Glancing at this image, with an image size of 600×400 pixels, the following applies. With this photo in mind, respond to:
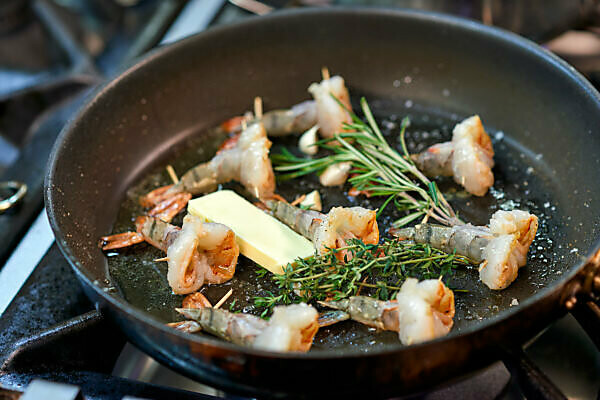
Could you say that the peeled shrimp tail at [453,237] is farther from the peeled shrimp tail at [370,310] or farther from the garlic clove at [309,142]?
the garlic clove at [309,142]

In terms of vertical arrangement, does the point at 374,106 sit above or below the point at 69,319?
above

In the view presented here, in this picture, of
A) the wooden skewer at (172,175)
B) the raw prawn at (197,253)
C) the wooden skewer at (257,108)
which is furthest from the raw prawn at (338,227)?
the wooden skewer at (257,108)

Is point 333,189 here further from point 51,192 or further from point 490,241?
point 51,192

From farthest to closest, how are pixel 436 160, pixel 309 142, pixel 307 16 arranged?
pixel 307 16 < pixel 309 142 < pixel 436 160

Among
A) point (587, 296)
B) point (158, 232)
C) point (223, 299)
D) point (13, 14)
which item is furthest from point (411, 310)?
point (13, 14)

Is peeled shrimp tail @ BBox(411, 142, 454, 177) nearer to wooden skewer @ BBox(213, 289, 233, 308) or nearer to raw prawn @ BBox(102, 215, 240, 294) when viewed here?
raw prawn @ BBox(102, 215, 240, 294)

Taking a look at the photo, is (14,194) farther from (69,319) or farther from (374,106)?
(374,106)
